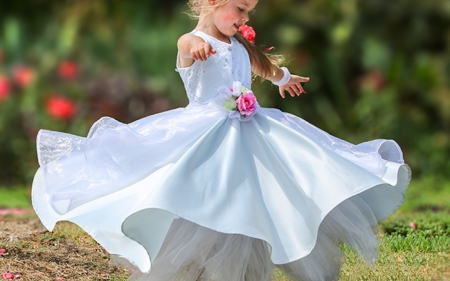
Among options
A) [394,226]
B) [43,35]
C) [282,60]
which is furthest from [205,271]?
[43,35]

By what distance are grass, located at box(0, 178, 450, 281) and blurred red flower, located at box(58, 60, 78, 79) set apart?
3667mm

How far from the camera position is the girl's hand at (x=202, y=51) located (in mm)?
2719

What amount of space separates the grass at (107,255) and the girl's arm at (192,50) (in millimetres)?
986

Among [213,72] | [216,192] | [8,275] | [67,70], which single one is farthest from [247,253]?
[67,70]

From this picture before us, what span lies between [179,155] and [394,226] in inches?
81.1

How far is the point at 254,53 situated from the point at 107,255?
1337 millimetres

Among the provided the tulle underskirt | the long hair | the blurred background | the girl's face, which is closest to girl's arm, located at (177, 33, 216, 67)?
the girl's face

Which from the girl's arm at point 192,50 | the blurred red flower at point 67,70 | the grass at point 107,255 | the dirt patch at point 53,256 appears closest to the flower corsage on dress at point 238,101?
the girl's arm at point 192,50

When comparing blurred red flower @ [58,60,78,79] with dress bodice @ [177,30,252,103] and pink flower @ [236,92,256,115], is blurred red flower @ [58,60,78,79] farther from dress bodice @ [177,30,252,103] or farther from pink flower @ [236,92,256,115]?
pink flower @ [236,92,256,115]

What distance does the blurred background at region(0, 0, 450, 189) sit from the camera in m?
7.80

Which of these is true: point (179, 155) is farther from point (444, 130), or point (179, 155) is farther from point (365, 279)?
point (444, 130)

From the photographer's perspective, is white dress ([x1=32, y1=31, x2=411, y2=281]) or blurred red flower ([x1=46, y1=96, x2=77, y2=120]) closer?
white dress ([x1=32, y1=31, x2=411, y2=281])

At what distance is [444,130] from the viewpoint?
27.4 ft

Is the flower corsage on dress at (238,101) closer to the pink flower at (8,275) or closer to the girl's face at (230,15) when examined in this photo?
the girl's face at (230,15)
